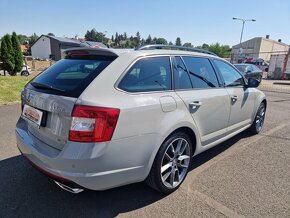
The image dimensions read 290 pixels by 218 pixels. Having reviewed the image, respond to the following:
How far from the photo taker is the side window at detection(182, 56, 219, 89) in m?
3.28

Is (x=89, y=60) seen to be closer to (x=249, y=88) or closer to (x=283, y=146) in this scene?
(x=249, y=88)

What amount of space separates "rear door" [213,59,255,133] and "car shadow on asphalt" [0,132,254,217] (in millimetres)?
1995

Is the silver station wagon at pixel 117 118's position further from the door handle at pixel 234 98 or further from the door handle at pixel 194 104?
the door handle at pixel 234 98

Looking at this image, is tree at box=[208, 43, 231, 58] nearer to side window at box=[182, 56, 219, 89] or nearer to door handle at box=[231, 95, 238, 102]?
door handle at box=[231, 95, 238, 102]

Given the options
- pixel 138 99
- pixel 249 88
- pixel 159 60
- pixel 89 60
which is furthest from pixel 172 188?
pixel 249 88

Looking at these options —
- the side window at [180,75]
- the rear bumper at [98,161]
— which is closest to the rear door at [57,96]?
the rear bumper at [98,161]

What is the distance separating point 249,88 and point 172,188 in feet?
8.82

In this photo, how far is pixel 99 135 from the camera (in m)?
2.16

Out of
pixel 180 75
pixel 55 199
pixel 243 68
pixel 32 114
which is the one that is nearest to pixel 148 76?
pixel 180 75

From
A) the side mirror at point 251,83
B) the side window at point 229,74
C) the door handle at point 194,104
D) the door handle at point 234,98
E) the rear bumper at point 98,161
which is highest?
the side window at point 229,74

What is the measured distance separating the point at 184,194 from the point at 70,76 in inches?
76.2

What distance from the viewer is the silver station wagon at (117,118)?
2.18 m

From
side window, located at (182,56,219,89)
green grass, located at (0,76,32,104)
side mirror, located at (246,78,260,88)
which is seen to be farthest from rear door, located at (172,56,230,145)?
green grass, located at (0,76,32,104)

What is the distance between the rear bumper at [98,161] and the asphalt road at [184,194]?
0.44m
